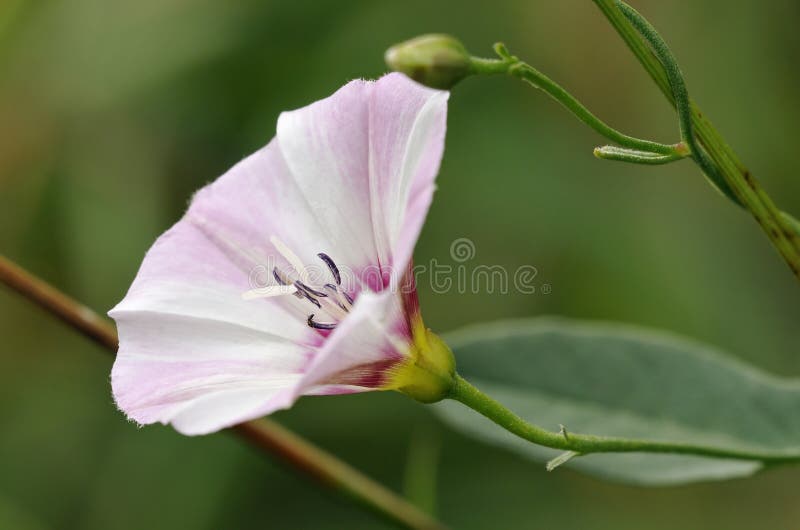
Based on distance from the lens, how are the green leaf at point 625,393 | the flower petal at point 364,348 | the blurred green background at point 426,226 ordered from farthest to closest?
the blurred green background at point 426,226 < the green leaf at point 625,393 < the flower petal at point 364,348

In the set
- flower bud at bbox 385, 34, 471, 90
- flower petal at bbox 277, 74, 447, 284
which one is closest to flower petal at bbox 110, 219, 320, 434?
flower petal at bbox 277, 74, 447, 284

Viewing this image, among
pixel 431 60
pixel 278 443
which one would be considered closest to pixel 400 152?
pixel 431 60

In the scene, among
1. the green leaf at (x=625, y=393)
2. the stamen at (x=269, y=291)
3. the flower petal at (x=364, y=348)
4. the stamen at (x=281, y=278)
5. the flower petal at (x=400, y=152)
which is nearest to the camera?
the flower petal at (x=364, y=348)

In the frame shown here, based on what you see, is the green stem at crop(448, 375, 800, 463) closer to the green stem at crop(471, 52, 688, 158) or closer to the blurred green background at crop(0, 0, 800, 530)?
the green stem at crop(471, 52, 688, 158)

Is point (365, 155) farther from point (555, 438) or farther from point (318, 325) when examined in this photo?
point (555, 438)

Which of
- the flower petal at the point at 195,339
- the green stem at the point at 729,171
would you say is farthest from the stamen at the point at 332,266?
the green stem at the point at 729,171

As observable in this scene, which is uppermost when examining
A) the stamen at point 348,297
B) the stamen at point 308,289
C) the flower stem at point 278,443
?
the stamen at point 308,289

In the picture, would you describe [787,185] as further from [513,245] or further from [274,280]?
[274,280]

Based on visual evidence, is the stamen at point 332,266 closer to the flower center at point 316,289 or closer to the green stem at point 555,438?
the flower center at point 316,289
